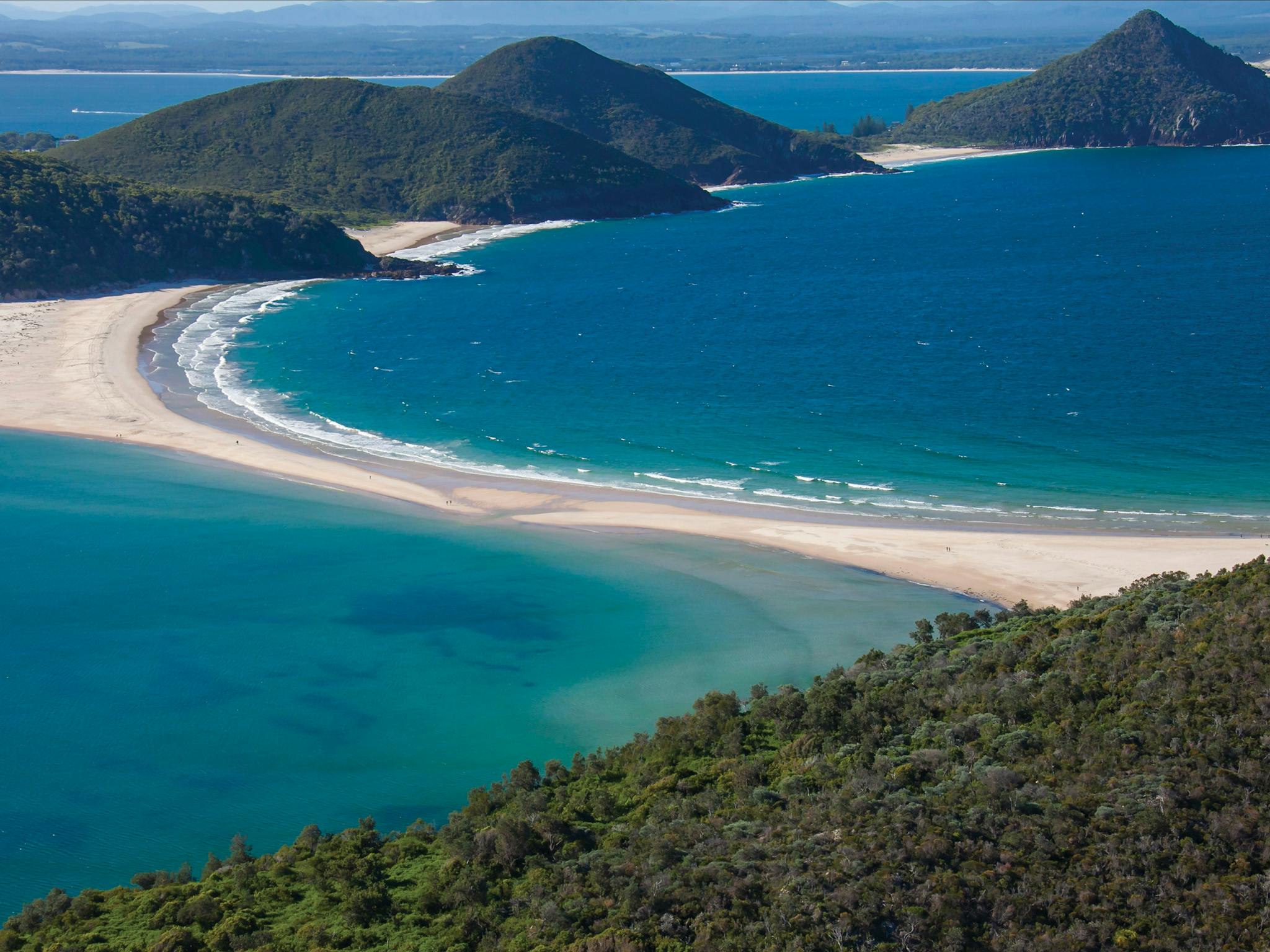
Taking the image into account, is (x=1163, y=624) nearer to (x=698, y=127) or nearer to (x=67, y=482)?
(x=67, y=482)

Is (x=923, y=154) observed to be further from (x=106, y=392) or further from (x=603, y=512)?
(x=603, y=512)

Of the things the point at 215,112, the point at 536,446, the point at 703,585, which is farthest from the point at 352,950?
the point at 215,112

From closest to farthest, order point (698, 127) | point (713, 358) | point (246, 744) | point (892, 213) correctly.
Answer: point (246, 744) → point (713, 358) → point (892, 213) → point (698, 127)

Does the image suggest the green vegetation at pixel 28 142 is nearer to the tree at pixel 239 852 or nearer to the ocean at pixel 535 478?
the ocean at pixel 535 478

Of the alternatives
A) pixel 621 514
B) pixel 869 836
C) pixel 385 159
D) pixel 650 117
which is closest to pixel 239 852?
pixel 869 836

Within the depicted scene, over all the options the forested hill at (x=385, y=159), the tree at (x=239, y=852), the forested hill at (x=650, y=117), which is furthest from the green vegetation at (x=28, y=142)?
the tree at (x=239, y=852)

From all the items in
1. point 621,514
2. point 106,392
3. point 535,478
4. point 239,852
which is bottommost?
point 239,852
